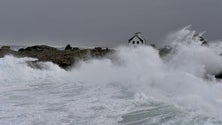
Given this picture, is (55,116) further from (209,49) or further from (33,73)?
(33,73)

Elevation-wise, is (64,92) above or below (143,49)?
below

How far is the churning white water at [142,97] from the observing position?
987 cm

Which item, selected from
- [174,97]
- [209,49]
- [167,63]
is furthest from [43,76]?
[174,97]

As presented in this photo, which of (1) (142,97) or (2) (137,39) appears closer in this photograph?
(1) (142,97)

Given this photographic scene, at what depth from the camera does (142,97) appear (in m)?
13.0

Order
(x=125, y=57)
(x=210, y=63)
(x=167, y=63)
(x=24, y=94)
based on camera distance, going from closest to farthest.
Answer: (x=24, y=94)
(x=210, y=63)
(x=167, y=63)
(x=125, y=57)

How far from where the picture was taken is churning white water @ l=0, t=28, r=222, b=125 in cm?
987

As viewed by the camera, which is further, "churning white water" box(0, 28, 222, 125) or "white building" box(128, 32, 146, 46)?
"white building" box(128, 32, 146, 46)

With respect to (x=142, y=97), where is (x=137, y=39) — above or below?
above

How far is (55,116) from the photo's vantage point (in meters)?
10.4

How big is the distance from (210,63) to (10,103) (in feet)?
26.7

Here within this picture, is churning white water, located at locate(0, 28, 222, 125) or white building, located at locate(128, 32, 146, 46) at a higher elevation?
white building, located at locate(128, 32, 146, 46)

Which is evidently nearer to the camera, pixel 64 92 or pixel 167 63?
pixel 64 92

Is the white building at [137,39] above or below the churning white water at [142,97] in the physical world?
above
